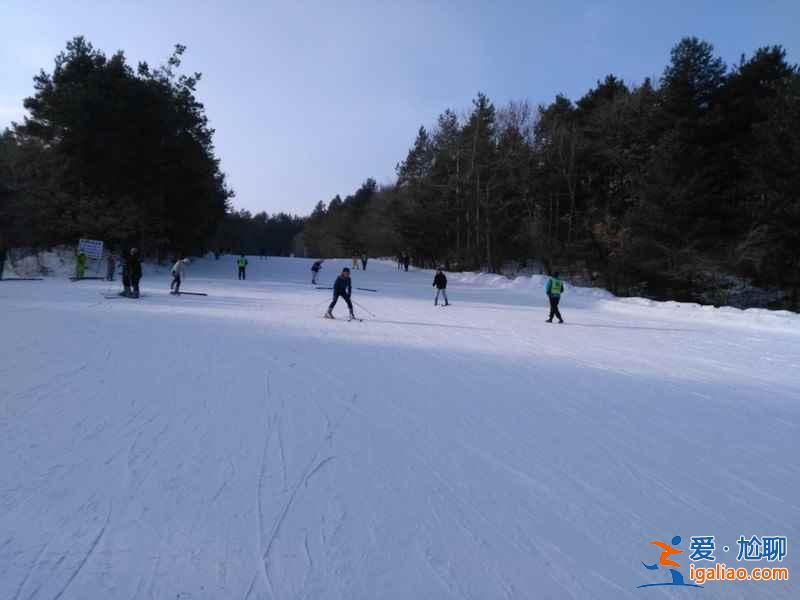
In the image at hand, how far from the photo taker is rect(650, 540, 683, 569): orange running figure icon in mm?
3234

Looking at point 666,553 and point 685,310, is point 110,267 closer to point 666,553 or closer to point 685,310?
point 685,310

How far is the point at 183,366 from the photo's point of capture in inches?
309

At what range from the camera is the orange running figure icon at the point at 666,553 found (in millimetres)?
3234

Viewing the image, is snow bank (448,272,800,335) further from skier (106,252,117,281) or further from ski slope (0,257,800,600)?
skier (106,252,117,281)

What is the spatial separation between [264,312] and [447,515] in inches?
514

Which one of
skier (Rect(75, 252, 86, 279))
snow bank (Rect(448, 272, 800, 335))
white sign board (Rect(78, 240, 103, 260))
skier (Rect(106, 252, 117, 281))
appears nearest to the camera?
snow bank (Rect(448, 272, 800, 335))

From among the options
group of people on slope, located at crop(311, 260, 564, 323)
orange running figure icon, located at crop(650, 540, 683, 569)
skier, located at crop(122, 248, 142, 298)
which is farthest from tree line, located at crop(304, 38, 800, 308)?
skier, located at crop(122, 248, 142, 298)

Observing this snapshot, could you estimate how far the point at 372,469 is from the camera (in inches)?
171

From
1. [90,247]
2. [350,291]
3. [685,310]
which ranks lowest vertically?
[685,310]

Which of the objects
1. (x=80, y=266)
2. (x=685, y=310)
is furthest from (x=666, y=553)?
(x=80, y=266)

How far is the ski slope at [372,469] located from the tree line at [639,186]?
582 inches

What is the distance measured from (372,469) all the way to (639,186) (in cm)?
2656

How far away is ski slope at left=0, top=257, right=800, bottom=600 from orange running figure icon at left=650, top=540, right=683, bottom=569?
0.06m

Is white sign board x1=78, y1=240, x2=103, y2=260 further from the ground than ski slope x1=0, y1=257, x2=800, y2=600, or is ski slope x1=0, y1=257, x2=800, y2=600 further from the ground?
white sign board x1=78, y1=240, x2=103, y2=260
